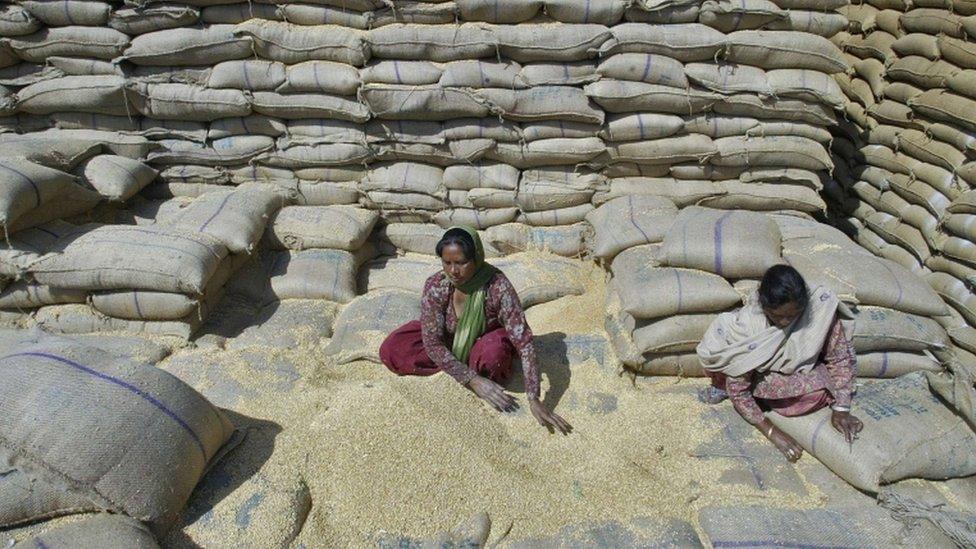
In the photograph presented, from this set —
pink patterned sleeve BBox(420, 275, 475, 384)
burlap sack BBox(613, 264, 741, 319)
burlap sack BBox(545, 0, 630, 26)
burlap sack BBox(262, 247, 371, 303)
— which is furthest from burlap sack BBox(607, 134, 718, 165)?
burlap sack BBox(262, 247, 371, 303)

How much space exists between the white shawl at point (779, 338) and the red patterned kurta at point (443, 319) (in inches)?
36.3

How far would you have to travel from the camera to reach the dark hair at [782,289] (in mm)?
2512

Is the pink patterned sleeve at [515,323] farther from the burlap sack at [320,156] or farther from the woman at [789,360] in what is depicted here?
the burlap sack at [320,156]

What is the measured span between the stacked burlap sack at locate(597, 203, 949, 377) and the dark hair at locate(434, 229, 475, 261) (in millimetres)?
997

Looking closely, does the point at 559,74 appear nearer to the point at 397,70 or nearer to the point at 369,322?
the point at 397,70

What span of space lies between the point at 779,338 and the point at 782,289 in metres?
0.34

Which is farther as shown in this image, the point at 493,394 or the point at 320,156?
the point at 320,156

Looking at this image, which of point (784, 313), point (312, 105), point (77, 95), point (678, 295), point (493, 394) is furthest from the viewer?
point (77, 95)

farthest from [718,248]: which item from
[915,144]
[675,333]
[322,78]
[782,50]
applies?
[322,78]

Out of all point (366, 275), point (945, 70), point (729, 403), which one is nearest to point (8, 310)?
point (366, 275)

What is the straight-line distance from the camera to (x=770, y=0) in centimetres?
404

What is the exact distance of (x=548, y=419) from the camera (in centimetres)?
284

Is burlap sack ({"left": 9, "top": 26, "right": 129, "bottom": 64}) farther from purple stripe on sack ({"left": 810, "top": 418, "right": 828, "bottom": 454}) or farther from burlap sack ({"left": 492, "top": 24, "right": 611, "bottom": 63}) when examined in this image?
purple stripe on sack ({"left": 810, "top": 418, "right": 828, "bottom": 454})

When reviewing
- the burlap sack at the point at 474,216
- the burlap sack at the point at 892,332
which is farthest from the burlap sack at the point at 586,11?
the burlap sack at the point at 892,332
